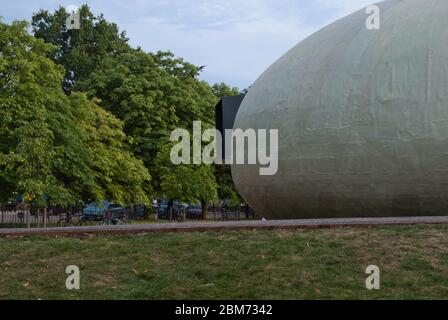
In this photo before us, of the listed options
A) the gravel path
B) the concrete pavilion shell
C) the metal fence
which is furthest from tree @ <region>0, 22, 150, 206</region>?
the gravel path

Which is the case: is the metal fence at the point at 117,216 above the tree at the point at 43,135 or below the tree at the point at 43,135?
below

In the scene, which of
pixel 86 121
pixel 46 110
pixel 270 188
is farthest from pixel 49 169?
pixel 270 188

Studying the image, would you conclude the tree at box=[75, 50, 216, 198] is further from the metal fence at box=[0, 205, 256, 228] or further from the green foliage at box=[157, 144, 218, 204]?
the metal fence at box=[0, 205, 256, 228]

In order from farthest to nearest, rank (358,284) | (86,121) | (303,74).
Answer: (86,121)
(303,74)
(358,284)

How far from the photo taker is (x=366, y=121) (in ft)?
51.9

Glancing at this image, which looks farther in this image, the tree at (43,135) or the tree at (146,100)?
the tree at (146,100)

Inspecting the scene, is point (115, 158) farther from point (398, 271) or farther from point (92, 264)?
point (398, 271)

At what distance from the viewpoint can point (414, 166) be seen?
1522 centimetres

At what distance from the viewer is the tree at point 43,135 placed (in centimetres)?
2720

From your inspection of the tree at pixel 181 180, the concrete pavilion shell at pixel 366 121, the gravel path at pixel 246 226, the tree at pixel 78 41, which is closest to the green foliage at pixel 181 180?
the tree at pixel 181 180

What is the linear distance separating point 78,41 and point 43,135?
84.1ft

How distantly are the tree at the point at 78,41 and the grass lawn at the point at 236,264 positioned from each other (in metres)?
38.1

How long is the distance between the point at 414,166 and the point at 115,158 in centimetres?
2197

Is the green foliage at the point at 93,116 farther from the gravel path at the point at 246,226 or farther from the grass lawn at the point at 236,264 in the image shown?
A: the grass lawn at the point at 236,264
